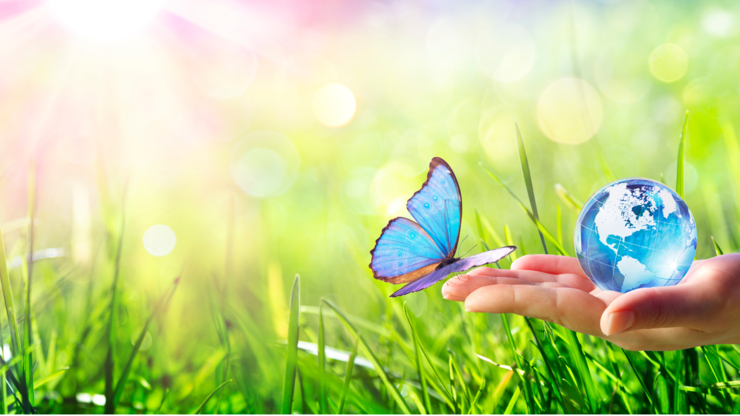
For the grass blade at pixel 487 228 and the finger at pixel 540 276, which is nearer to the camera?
the finger at pixel 540 276

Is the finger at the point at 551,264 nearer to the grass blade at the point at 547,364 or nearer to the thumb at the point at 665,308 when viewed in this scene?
the grass blade at the point at 547,364

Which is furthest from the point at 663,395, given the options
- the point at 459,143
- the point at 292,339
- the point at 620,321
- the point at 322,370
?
the point at 459,143

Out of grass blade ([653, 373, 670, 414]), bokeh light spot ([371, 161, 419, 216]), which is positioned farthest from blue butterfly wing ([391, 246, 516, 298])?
bokeh light spot ([371, 161, 419, 216])

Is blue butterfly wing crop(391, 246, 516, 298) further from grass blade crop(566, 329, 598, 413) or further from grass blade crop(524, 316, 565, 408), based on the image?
grass blade crop(566, 329, 598, 413)

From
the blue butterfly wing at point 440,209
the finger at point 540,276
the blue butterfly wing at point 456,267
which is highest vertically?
the blue butterfly wing at point 440,209

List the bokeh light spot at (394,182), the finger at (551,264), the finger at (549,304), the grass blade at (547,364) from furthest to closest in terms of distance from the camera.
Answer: the bokeh light spot at (394,182) → the finger at (551,264) → the grass blade at (547,364) → the finger at (549,304)

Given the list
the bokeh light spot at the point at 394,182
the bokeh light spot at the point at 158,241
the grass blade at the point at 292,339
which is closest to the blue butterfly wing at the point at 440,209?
the grass blade at the point at 292,339
